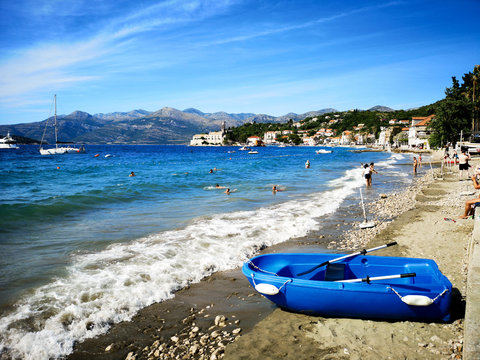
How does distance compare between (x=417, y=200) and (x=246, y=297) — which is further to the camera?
(x=417, y=200)

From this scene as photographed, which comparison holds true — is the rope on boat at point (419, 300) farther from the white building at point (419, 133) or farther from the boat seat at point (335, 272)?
the white building at point (419, 133)

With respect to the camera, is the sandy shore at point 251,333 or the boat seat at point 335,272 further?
the boat seat at point 335,272

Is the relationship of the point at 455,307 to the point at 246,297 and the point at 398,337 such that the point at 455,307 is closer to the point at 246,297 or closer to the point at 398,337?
the point at 398,337

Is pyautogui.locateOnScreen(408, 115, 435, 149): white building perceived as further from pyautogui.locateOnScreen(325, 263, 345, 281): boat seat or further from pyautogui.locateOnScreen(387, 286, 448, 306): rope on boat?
pyautogui.locateOnScreen(387, 286, 448, 306): rope on boat

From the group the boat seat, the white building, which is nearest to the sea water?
the boat seat

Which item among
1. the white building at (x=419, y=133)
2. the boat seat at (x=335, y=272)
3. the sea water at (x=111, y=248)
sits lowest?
the sea water at (x=111, y=248)

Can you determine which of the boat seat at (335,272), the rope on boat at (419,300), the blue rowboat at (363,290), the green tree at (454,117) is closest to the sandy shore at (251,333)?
the blue rowboat at (363,290)

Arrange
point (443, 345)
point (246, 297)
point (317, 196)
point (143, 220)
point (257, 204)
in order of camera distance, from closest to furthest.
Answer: point (443, 345), point (246, 297), point (143, 220), point (257, 204), point (317, 196)

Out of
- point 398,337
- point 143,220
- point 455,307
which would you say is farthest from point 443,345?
point 143,220

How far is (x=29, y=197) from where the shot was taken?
20891 mm

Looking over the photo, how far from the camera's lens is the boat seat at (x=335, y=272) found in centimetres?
618

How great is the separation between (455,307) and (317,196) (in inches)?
598

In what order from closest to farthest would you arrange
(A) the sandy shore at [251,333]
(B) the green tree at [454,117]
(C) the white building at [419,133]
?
(A) the sandy shore at [251,333] < (B) the green tree at [454,117] < (C) the white building at [419,133]

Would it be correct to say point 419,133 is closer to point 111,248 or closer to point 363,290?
point 111,248
